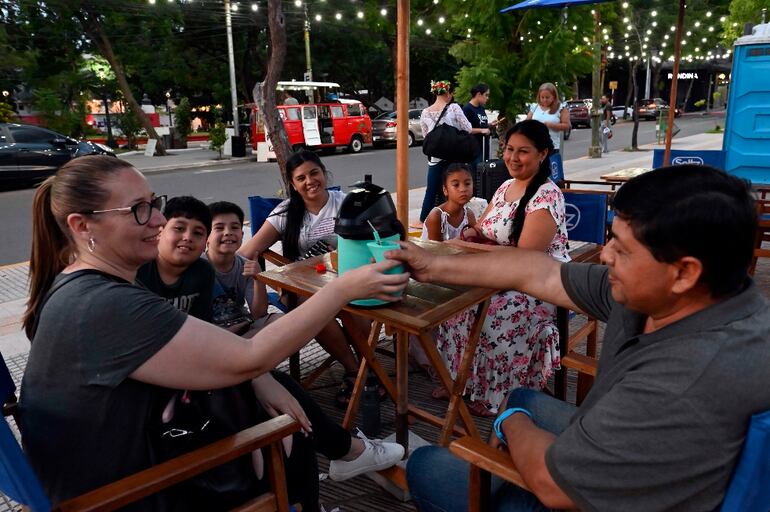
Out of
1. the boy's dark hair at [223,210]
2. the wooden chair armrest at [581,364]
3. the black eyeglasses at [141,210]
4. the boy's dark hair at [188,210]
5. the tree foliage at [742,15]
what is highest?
the tree foliage at [742,15]

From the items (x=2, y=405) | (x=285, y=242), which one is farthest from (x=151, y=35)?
(x=2, y=405)

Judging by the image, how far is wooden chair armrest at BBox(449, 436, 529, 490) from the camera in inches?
52.2

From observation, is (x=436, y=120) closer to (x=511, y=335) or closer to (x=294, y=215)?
(x=294, y=215)

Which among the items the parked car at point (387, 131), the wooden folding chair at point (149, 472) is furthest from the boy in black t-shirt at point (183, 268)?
the parked car at point (387, 131)

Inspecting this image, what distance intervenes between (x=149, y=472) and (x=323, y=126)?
664 inches

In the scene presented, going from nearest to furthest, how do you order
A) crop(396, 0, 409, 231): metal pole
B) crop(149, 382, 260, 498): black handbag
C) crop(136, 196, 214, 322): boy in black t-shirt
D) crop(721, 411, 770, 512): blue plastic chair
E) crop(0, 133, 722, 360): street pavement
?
1. crop(721, 411, 770, 512): blue plastic chair
2. crop(149, 382, 260, 498): black handbag
3. crop(136, 196, 214, 322): boy in black t-shirt
4. crop(396, 0, 409, 231): metal pole
5. crop(0, 133, 722, 360): street pavement

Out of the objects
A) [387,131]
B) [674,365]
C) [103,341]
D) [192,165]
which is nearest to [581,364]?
[674,365]

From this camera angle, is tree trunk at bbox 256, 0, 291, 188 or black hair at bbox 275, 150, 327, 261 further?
tree trunk at bbox 256, 0, 291, 188

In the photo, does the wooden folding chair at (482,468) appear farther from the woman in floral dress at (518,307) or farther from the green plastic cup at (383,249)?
the woman in floral dress at (518,307)

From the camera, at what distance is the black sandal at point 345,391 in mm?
3082

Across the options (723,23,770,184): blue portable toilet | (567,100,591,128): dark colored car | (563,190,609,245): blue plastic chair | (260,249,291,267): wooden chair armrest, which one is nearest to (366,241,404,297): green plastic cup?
(260,249,291,267): wooden chair armrest

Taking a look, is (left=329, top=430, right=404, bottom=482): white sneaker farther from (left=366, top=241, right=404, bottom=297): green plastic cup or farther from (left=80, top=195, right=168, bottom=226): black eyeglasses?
(left=80, top=195, right=168, bottom=226): black eyeglasses

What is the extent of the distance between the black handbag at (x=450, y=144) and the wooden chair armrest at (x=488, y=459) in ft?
16.1

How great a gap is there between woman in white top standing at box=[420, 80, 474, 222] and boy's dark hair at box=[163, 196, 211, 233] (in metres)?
4.06
